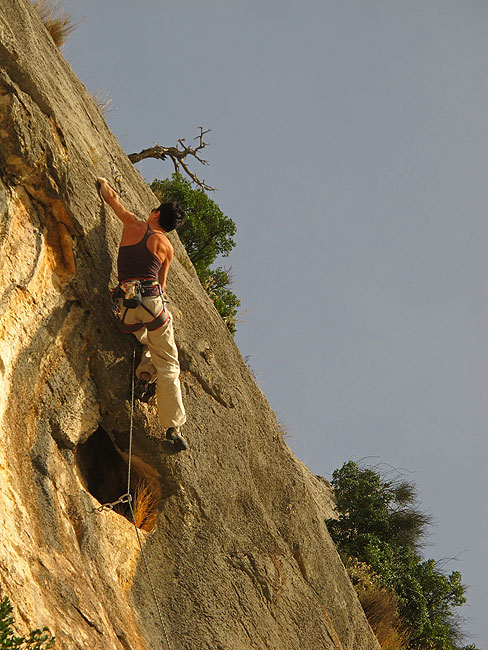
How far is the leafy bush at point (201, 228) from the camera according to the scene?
1850 centimetres

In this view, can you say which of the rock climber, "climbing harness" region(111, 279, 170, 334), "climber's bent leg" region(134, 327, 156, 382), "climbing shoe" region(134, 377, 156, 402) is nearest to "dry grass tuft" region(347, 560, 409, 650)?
the rock climber

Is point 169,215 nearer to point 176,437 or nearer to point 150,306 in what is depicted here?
point 150,306

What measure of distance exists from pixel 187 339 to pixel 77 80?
4.21 metres

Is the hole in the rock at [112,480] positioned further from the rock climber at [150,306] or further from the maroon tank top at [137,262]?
the maroon tank top at [137,262]

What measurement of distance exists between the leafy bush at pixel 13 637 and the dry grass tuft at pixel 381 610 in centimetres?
754

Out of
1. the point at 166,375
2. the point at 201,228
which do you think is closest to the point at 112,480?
the point at 166,375

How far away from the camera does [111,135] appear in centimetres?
1070

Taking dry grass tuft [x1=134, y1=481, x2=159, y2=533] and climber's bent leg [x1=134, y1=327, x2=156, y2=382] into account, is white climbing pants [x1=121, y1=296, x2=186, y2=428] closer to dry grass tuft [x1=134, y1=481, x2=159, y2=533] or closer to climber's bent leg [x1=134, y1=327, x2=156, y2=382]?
climber's bent leg [x1=134, y1=327, x2=156, y2=382]

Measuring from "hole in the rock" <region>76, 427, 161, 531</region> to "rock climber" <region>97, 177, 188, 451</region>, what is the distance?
67 cm

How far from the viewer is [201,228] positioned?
18.6m

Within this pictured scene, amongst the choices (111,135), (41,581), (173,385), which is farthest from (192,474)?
(111,135)

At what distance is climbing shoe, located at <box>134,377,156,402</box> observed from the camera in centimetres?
836

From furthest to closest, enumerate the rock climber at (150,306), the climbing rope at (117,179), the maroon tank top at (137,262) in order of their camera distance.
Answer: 1. the climbing rope at (117,179)
2. the maroon tank top at (137,262)
3. the rock climber at (150,306)

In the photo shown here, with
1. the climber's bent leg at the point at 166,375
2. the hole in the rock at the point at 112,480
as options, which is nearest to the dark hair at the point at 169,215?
Answer: the climber's bent leg at the point at 166,375
